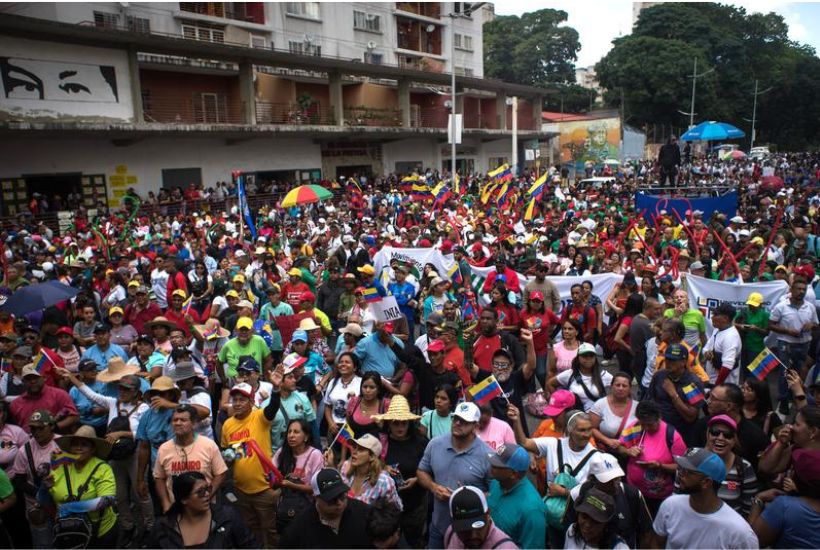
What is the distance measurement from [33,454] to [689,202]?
15.2m

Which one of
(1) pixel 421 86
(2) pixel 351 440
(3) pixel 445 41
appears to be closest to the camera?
(2) pixel 351 440

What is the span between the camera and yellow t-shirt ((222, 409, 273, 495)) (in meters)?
4.54

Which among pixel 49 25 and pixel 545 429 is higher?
pixel 49 25

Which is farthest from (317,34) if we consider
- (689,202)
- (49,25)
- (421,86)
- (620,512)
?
(620,512)

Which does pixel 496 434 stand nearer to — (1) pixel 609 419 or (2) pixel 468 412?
(2) pixel 468 412

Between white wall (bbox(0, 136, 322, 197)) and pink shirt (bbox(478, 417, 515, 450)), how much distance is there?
22.4 meters

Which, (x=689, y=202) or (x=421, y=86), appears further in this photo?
(x=421, y=86)

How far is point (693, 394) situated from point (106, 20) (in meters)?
27.5

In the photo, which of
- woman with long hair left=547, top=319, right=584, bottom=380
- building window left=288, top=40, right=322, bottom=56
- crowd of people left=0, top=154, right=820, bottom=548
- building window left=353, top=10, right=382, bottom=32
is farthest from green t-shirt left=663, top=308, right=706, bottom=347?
building window left=353, top=10, right=382, bottom=32

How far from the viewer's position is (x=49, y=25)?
65.1 feet

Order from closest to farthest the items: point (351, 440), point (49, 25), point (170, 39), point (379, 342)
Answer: point (351, 440) → point (379, 342) → point (49, 25) → point (170, 39)

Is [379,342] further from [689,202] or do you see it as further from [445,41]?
[445,41]

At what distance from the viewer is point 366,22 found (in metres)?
37.8

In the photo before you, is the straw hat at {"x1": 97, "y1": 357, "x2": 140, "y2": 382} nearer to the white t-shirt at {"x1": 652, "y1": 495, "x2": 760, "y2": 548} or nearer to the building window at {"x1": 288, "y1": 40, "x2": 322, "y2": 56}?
the white t-shirt at {"x1": 652, "y1": 495, "x2": 760, "y2": 548}
